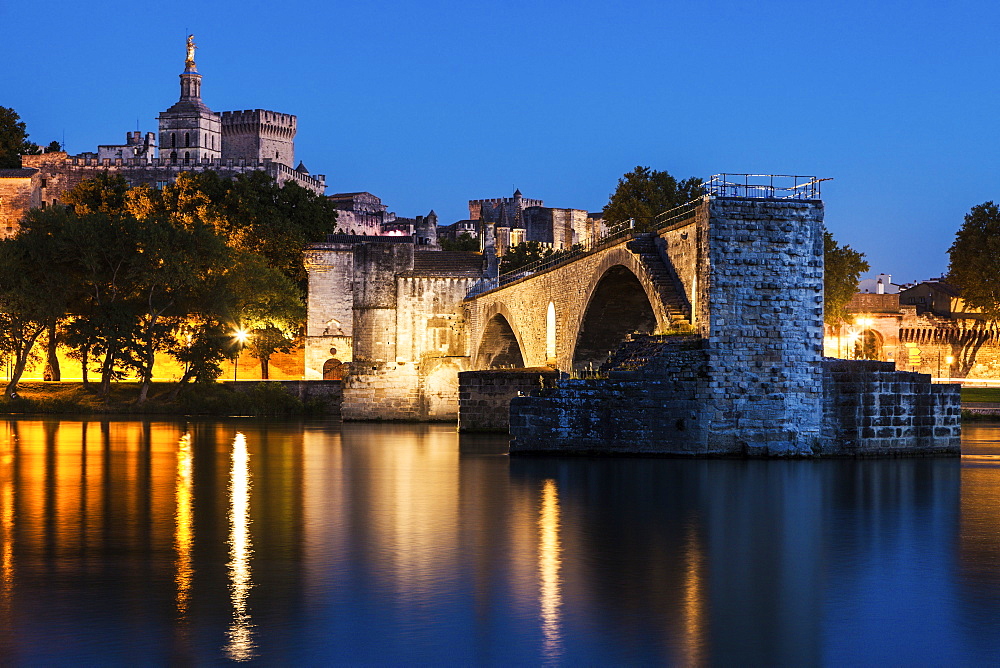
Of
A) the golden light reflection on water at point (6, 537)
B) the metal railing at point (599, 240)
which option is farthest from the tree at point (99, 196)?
the golden light reflection on water at point (6, 537)

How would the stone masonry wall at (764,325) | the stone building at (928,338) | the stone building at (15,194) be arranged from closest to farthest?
the stone masonry wall at (764,325)
the stone building at (928,338)
the stone building at (15,194)

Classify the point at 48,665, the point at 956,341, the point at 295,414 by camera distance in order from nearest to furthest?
the point at 48,665
the point at 295,414
the point at 956,341

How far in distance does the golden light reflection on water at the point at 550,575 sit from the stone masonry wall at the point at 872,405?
870 centimetres

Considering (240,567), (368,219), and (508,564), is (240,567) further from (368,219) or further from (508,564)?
(368,219)

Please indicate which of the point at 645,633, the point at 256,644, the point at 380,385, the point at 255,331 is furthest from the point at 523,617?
the point at 255,331

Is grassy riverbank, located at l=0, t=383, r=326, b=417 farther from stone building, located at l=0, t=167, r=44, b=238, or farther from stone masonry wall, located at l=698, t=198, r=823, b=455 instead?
stone building, located at l=0, t=167, r=44, b=238

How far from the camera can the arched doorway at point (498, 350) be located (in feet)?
153

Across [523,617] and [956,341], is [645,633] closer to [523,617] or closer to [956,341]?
[523,617]

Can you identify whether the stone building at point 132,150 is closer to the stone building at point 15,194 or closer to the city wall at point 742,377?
the stone building at point 15,194

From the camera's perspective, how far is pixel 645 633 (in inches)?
360

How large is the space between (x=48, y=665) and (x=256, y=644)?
1.45m

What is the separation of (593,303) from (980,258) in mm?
37034

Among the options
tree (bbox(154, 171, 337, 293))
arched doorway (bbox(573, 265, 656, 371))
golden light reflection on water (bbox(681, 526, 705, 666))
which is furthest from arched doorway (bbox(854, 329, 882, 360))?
golden light reflection on water (bbox(681, 526, 705, 666))

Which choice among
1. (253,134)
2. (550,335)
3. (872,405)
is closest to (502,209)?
(253,134)
